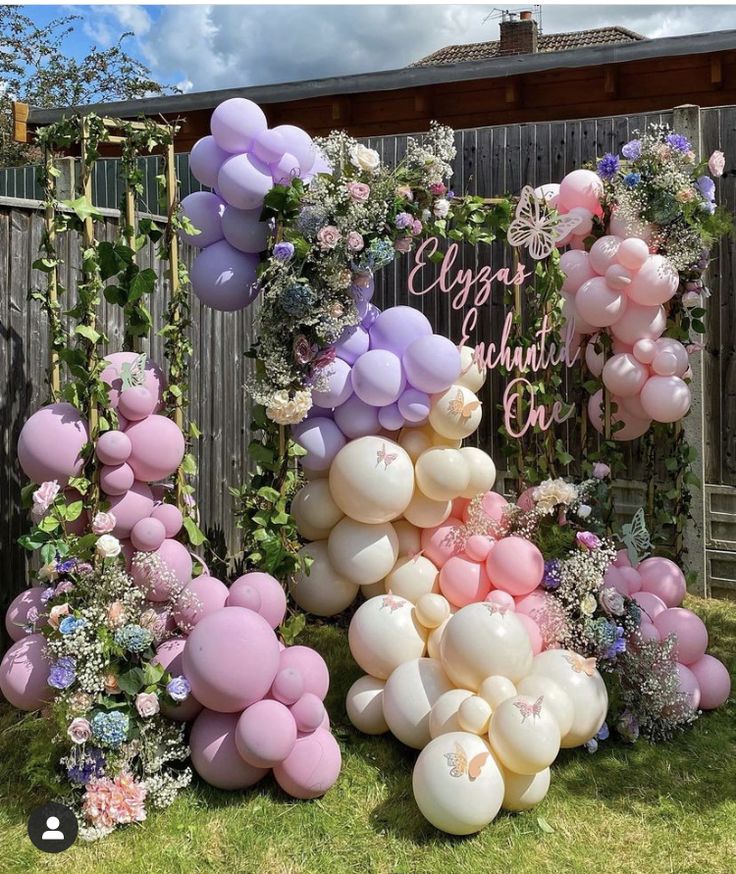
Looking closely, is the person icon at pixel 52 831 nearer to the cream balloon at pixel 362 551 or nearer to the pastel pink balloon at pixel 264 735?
the pastel pink balloon at pixel 264 735

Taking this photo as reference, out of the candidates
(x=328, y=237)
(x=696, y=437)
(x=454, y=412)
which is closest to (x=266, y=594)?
(x=454, y=412)

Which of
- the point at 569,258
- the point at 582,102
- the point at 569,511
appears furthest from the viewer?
the point at 582,102

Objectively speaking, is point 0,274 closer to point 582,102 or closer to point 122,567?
point 122,567

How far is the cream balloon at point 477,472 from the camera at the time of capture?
3.49 m

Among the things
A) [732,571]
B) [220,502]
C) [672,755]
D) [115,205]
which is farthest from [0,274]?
[115,205]

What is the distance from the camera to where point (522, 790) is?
268 cm

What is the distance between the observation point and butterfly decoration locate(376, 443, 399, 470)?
325cm

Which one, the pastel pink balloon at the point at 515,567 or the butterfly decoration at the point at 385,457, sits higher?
the butterfly decoration at the point at 385,457

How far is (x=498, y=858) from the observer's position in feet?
8.21

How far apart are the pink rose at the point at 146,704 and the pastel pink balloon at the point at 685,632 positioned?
198 cm

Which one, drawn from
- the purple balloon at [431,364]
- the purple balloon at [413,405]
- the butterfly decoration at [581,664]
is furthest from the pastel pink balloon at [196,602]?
the butterfly decoration at [581,664]

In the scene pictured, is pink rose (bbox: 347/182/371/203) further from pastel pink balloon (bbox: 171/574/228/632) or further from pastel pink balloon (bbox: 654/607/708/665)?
pastel pink balloon (bbox: 654/607/708/665)

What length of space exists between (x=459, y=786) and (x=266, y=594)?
35.3 inches

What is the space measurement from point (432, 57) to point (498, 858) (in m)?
12.6
